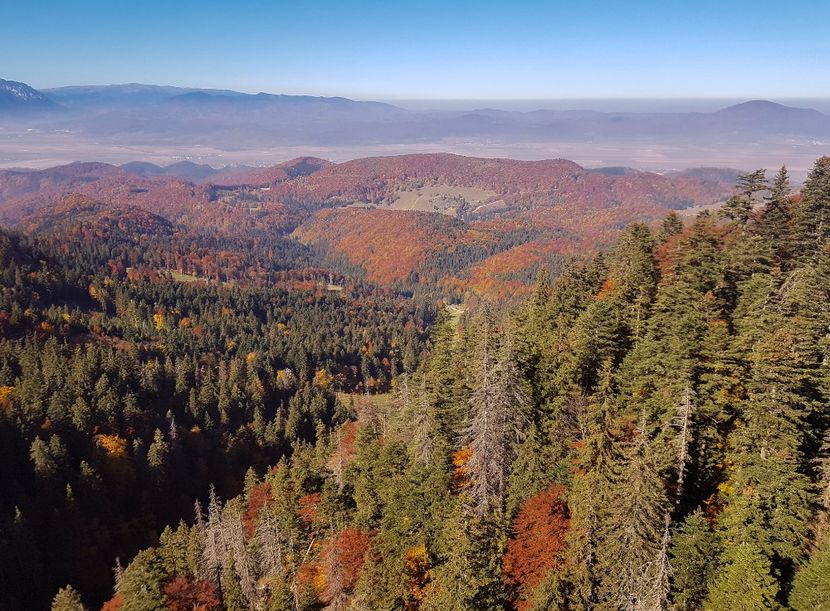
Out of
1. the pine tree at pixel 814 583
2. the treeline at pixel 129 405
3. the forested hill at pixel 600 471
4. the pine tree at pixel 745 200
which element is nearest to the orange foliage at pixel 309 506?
the forested hill at pixel 600 471

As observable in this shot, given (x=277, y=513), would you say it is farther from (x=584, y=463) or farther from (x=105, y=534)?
(x=105, y=534)

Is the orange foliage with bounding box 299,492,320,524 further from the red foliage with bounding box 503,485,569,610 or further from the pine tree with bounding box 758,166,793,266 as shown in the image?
the pine tree with bounding box 758,166,793,266

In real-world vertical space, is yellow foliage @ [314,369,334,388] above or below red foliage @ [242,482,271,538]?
below

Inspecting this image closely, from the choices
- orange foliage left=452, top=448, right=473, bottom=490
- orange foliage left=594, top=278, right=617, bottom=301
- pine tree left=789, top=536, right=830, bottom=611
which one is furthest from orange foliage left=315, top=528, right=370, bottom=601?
orange foliage left=594, top=278, right=617, bottom=301

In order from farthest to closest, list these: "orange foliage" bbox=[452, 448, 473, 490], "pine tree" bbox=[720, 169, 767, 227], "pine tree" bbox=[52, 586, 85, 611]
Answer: "pine tree" bbox=[720, 169, 767, 227] → "pine tree" bbox=[52, 586, 85, 611] → "orange foliage" bbox=[452, 448, 473, 490]

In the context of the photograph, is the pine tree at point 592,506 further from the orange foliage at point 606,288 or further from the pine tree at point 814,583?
the orange foliage at point 606,288

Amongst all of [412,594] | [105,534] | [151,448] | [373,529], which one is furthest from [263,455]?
[412,594]

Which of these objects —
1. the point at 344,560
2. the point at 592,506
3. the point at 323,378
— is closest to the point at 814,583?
the point at 592,506
